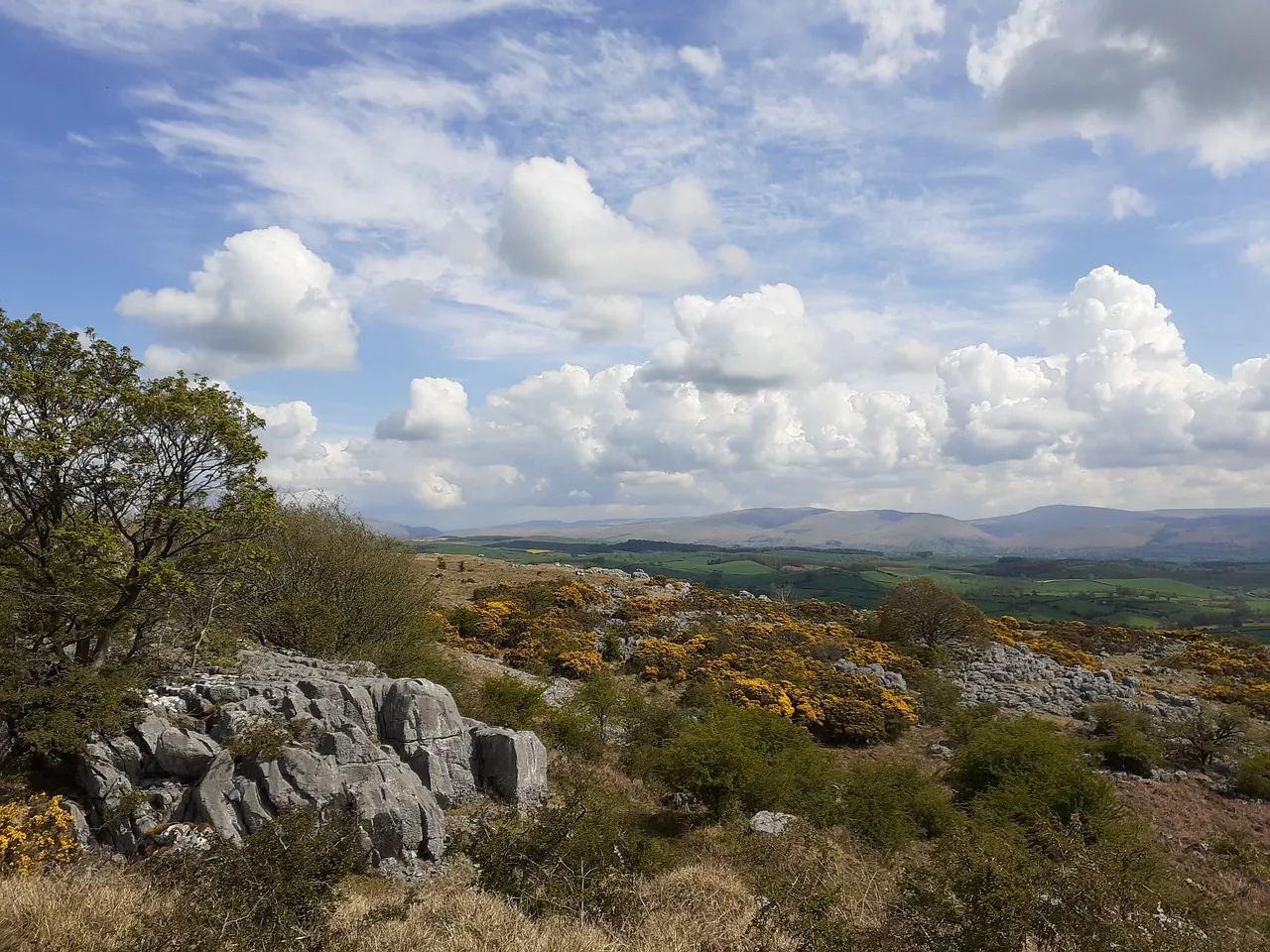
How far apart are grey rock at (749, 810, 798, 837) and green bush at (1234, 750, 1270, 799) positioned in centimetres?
2086

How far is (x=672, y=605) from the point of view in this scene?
5297 cm

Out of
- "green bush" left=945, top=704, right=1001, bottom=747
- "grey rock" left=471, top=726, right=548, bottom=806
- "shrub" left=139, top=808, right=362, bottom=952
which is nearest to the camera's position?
"shrub" left=139, top=808, right=362, bottom=952

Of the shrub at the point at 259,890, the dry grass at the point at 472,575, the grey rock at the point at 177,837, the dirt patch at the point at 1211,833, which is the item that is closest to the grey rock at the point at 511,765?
the grey rock at the point at 177,837

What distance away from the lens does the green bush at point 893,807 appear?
1750 centimetres

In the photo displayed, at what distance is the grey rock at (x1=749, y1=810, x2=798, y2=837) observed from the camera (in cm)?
1673

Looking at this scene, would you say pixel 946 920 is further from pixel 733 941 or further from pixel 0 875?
pixel 0 875

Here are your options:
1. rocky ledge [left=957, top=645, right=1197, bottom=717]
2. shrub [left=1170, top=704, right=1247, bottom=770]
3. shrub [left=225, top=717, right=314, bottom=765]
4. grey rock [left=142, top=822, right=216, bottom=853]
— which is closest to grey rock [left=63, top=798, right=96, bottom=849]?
grey rock [left=142, top=822, right=216, bottom=853]

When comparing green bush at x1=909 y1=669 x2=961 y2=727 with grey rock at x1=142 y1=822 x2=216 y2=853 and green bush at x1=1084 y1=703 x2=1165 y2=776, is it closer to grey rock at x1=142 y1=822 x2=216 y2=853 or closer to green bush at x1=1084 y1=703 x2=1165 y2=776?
green bush at x1=1084 y1=703 x2=1165 y2=776

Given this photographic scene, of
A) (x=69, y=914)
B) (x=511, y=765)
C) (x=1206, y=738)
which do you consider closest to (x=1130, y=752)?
(x=1206, y=738)

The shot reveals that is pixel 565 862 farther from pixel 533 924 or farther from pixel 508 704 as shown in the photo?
pixel 508 704

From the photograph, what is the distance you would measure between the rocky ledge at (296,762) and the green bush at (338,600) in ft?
17.7

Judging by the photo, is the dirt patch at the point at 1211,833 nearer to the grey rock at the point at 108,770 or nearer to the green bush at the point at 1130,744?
the green bush at the point at 1130,744

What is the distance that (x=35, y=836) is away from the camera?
35.8ft

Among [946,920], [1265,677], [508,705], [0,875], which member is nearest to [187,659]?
[0,875]
